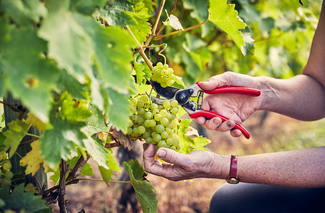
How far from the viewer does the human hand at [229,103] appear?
1.02 metres

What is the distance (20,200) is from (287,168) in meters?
0.96

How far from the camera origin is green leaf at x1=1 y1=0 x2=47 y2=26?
381 millimetres

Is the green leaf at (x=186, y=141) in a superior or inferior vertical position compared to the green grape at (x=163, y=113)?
inferior

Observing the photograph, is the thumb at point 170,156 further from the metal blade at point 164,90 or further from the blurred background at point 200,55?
the blurred background at point 200,55

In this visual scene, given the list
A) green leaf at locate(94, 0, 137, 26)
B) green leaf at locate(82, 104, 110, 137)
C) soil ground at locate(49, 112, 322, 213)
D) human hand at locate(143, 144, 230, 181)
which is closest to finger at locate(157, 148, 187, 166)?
human hand at locate(143, 144, 230, 181)

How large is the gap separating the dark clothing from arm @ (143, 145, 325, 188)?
8.2 inches

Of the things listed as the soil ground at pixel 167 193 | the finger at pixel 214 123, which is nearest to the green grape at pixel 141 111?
the finger at pixel 214 123

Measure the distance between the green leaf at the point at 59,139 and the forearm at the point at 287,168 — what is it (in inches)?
29.5

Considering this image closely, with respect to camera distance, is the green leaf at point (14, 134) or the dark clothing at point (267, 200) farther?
the dark clothing at point (267, 200)

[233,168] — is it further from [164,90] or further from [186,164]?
[164,90]

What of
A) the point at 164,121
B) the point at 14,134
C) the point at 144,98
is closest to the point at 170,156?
the point at 164,121

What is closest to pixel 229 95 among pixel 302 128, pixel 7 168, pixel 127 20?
pixel 127 20

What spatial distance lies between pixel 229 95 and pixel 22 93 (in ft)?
3.32

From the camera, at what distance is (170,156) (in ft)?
2.63
